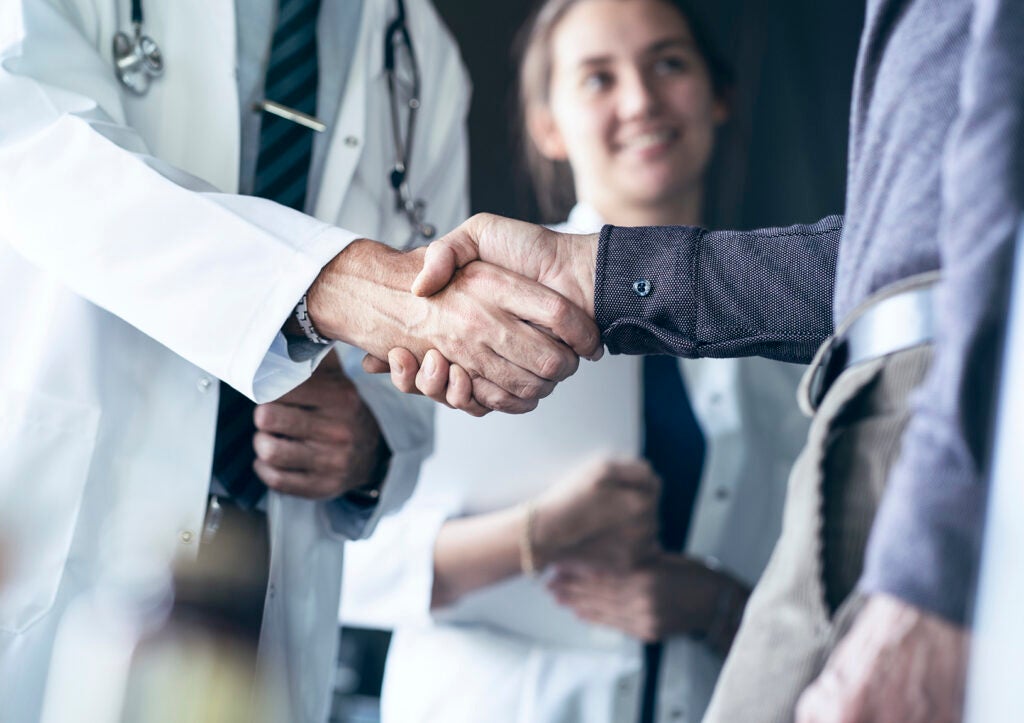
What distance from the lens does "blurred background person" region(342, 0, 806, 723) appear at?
1.21 m

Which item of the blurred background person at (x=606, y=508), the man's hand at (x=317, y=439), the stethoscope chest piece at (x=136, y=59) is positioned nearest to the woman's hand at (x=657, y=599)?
the blurred background person at (x=606, y=508)

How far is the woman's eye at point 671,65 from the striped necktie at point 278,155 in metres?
0.59

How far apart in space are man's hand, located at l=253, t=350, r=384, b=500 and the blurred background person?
1.04ft

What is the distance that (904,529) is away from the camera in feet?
1.35

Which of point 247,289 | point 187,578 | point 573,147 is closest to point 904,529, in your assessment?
point 247,289

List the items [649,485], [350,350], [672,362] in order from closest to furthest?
[350,350]
[649,485]
[672,362]

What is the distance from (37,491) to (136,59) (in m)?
0.35

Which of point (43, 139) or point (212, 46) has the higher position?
point (212, 46)

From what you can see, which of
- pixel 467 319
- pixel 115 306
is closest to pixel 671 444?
pixel 467 319

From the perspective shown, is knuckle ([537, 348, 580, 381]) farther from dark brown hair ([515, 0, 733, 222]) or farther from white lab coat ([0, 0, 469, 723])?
dark brown hair ([515, 0, 733, 222])

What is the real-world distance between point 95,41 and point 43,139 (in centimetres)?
13

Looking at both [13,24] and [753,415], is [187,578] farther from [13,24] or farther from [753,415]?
[753,415]

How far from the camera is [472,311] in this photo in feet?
2.63

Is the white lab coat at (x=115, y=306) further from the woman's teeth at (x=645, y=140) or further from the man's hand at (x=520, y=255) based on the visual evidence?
the woman's teeth at (x=645, y=140)
